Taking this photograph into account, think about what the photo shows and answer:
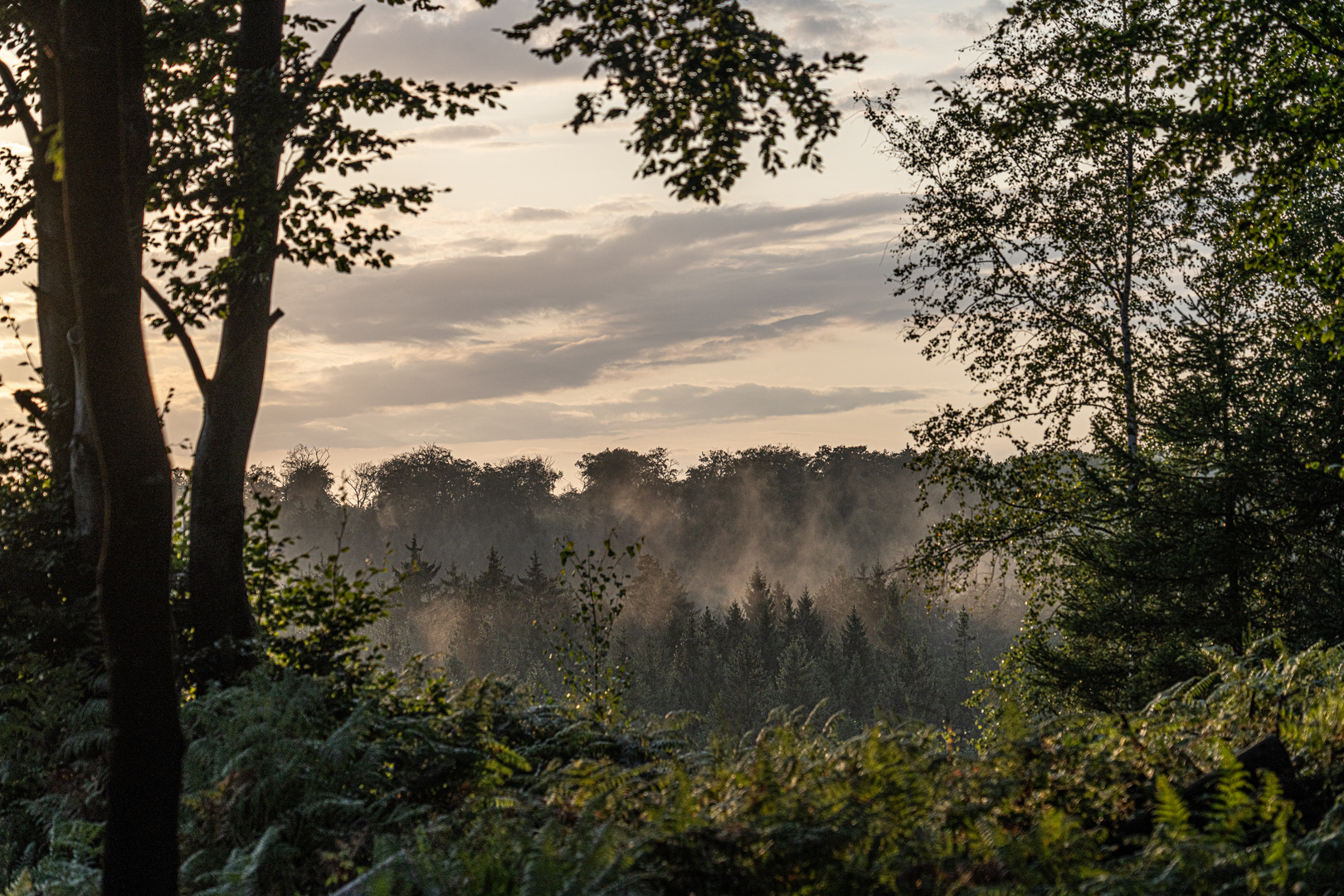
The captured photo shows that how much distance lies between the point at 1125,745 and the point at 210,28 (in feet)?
30.6

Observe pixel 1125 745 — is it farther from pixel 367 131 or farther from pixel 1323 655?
pixel 367 131

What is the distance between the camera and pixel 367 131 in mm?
7992

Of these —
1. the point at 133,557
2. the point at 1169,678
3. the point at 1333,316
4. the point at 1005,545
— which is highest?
the point at 1333,316

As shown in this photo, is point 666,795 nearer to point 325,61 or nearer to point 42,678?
point 42,678

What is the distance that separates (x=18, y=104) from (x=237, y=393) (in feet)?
11.7

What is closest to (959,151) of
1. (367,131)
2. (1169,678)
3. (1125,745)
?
(1169,678)

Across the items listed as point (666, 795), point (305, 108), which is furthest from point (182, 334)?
point (666, 795)

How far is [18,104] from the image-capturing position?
8.91 meters

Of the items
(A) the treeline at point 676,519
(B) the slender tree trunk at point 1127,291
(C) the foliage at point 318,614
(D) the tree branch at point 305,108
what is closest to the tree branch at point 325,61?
(D) the tree branch at point 305,108

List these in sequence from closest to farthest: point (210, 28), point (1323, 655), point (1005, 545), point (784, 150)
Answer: point (784, 150), point (1323, 655), point (210, 28), point (1005, 545)

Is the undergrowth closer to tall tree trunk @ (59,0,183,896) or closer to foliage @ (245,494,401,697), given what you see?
foliage @ (245,494,401,697)

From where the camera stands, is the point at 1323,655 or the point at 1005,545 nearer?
the point at 1323,655

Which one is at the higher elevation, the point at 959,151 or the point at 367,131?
the point at 959,151

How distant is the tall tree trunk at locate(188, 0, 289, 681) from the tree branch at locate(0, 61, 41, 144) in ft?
7.28
